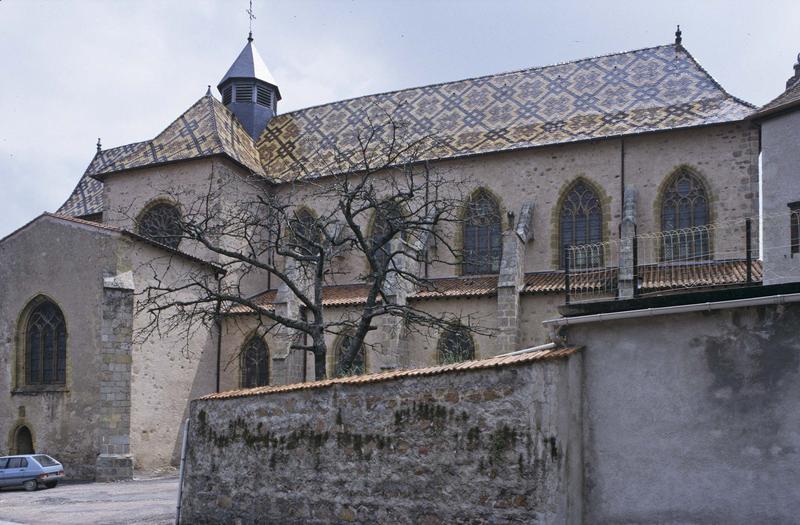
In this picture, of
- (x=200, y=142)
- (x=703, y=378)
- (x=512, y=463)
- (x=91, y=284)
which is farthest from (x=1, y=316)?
(x=703, y=378)

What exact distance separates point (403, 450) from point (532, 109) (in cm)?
1732

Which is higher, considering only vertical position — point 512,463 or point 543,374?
point 543,374

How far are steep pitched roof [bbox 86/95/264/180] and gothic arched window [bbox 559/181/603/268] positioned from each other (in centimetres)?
966

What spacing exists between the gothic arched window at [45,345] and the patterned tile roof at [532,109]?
8475mm

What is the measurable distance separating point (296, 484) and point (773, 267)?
947 centimetres

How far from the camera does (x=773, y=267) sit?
1475 cm

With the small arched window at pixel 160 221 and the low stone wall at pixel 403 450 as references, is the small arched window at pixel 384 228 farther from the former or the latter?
the small arched window at pixel 160 221

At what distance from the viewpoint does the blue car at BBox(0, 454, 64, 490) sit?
18.8 m

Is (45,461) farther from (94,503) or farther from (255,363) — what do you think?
(255,363)

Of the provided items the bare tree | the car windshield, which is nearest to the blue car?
the car windshield

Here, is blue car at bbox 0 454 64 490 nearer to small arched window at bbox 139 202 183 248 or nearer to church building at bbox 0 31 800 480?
church building at bbox 0 31 800 480

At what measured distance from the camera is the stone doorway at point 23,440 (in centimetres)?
2122

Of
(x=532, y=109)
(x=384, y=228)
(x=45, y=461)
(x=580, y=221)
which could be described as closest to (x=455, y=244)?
(x=384, y=228)

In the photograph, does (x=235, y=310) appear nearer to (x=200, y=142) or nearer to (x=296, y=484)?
(x=200, y=142)
